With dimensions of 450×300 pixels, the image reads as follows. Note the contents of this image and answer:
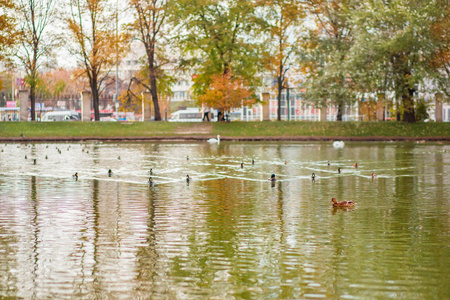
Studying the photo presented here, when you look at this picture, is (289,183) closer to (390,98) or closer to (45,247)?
(45,247)

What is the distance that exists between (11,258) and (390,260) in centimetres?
472

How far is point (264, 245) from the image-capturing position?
368 inches

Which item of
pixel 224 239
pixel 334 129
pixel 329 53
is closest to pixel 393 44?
pixel 329 53

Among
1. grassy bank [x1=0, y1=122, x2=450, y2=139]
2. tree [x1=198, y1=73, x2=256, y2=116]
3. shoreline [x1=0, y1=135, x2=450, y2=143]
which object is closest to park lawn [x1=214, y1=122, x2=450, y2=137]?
grassy bank [x1=0, y1=122, x2=450, y2=139]

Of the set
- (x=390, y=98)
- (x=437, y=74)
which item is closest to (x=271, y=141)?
(x=390, y=98)

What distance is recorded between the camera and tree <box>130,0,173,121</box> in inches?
2395

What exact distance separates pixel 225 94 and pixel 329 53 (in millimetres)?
10238

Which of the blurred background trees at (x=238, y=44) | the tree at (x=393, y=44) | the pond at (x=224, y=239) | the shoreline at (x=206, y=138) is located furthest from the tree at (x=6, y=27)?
the pond at (x=224, y=239)

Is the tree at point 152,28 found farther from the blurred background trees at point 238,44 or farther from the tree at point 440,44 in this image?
the tree at point 440,44

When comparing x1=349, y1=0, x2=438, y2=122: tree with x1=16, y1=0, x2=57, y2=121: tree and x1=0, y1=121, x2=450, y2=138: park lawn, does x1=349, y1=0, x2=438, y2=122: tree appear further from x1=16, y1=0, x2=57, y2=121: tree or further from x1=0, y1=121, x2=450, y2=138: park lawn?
x1=16, y1=0, x2=57, y2=121: tree

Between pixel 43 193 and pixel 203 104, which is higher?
pixel 203 104

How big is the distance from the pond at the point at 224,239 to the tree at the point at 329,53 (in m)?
35.8

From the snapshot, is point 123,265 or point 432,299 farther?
point 123,265

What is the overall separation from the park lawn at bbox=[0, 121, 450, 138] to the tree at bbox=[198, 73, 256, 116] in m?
2.43
